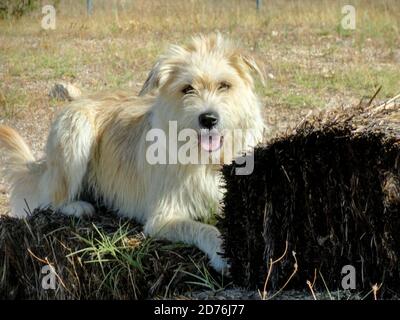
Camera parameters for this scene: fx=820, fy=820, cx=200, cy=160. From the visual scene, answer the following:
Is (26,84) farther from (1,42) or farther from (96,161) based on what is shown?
(96,161)

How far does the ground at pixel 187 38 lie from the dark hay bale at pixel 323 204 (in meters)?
4.61

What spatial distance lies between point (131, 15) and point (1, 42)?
145 inches

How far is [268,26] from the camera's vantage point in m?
17.6

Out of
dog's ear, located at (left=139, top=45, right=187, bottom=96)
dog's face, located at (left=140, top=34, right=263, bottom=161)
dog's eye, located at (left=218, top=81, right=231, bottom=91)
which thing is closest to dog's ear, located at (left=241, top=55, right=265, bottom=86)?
dog's face, located at (left=140, top=34, right=263, bottom=161)

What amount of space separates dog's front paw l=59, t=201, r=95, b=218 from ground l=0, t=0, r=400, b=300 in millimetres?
2324

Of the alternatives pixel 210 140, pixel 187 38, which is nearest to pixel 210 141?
pixel 210 140

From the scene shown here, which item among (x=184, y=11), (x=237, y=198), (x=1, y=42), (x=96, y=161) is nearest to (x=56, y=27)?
(x=1, y=42)

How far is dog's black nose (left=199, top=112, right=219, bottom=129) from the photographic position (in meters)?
5.66

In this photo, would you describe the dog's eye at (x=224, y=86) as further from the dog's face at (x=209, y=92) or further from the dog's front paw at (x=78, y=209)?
the dog's front paw at (x=78, y=209)

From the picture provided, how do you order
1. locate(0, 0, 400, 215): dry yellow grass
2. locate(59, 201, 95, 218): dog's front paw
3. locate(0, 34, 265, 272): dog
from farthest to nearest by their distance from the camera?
locate(0, 0, 400, 215): dry yellow grass → locate(59, 201, 95, 218): dog's front paw → locate(0, 34, 265, 272): dog

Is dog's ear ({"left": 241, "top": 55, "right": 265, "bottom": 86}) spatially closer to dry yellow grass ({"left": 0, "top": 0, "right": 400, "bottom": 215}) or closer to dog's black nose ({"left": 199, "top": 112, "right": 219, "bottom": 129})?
dog's black nose ({"left": 199, "top": 112, "right": 219, "bottom": 129})

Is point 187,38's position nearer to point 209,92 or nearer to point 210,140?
point 209,92

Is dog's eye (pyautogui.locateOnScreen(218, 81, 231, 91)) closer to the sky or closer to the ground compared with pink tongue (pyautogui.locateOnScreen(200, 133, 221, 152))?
A: closer to the sky
